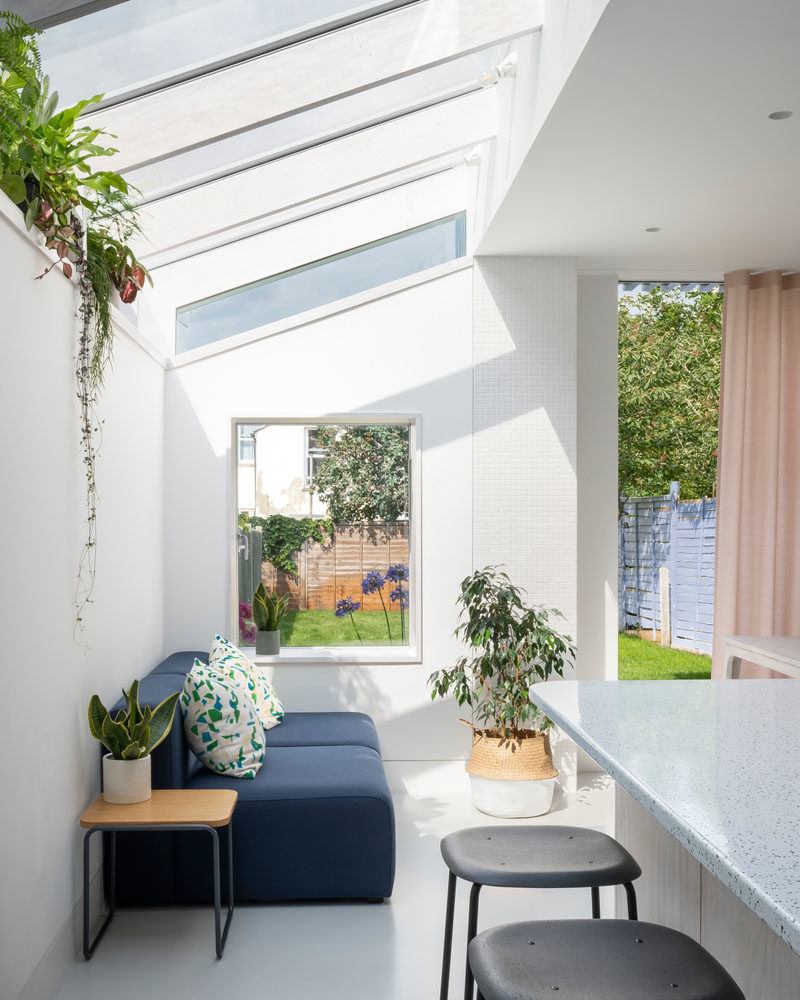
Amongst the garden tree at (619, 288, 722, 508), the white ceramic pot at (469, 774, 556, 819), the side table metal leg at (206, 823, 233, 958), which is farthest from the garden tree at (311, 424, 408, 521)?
the garden tree at (619, 288, 722, 508)

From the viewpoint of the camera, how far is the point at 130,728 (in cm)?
312


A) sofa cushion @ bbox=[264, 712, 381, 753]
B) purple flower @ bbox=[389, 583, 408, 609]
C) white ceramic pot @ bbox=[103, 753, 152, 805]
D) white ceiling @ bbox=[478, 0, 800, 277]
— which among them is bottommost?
sofa cushion @ bbox=[264, 712, 381, 753]

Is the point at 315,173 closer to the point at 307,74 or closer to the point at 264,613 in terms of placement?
the point at 307,74

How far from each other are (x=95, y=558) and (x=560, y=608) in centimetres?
244

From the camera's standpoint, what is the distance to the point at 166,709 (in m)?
3.22

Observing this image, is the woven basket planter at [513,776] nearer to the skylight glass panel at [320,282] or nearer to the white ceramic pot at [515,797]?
the white ceramic pot at [515,797]

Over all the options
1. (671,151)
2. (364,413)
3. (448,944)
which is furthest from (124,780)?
(671,151)

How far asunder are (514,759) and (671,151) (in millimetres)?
2664

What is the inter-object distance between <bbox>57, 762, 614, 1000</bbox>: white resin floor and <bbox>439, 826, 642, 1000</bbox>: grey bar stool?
1.01 metres

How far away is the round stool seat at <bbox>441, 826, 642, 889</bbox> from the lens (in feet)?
5.51

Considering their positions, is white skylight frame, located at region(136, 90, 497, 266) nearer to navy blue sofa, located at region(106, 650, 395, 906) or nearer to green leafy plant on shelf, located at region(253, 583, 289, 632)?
green leafy plant on shelf, located at region(253, 583, 289, 632)

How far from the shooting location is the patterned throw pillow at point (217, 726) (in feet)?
11.5

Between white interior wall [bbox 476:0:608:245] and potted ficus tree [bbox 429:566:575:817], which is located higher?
white interior wall [bbox 476:0:608:245]

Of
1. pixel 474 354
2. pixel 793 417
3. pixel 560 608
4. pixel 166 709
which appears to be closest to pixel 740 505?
pixel 793 417
